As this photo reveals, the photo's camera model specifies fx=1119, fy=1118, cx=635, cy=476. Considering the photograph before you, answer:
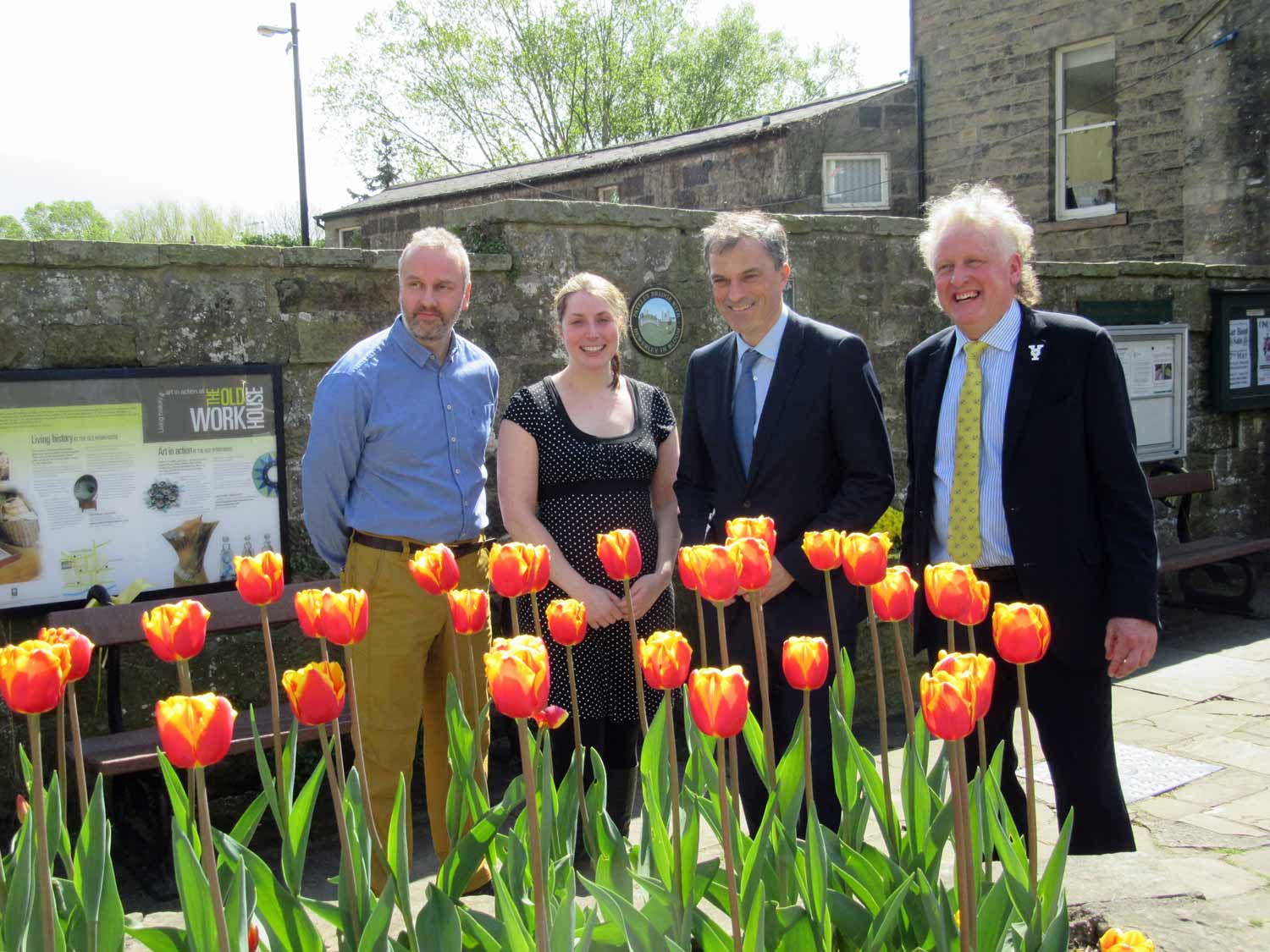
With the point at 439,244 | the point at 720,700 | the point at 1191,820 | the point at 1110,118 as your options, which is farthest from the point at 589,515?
Result: the point at 1110,118

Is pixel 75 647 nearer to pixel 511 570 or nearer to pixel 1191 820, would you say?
pixel 511 570

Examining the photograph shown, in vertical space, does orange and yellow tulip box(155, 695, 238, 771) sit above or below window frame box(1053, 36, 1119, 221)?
below

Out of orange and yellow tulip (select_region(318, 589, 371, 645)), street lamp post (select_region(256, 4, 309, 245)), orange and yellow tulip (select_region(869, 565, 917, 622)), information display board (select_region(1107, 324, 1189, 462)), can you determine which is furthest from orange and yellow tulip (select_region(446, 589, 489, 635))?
street lamp post (select_region(256, 4, 309, 245))

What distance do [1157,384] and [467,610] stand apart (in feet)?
23.0

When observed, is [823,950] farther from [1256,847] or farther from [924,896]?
[1256,847]

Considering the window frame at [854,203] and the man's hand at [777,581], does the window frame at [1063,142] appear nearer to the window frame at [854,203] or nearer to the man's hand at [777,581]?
the window frame at [854,203]

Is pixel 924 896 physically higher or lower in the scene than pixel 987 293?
lower

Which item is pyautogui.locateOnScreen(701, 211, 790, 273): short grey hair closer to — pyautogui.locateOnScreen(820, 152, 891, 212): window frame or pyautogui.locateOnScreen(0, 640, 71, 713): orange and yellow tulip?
pyautogui.locateOnScreen(0, 640, 71, 713): orange and yellow tulip

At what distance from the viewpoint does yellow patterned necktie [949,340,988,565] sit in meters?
2.78

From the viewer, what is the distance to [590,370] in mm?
3334

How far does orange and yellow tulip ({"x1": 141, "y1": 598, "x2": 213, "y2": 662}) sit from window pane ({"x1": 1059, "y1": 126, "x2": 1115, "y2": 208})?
36.0ft

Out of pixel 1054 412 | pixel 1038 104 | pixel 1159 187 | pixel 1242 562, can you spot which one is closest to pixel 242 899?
pixel 1054 412

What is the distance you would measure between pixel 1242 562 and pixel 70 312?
684 centimetres

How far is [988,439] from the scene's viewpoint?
2.79m
